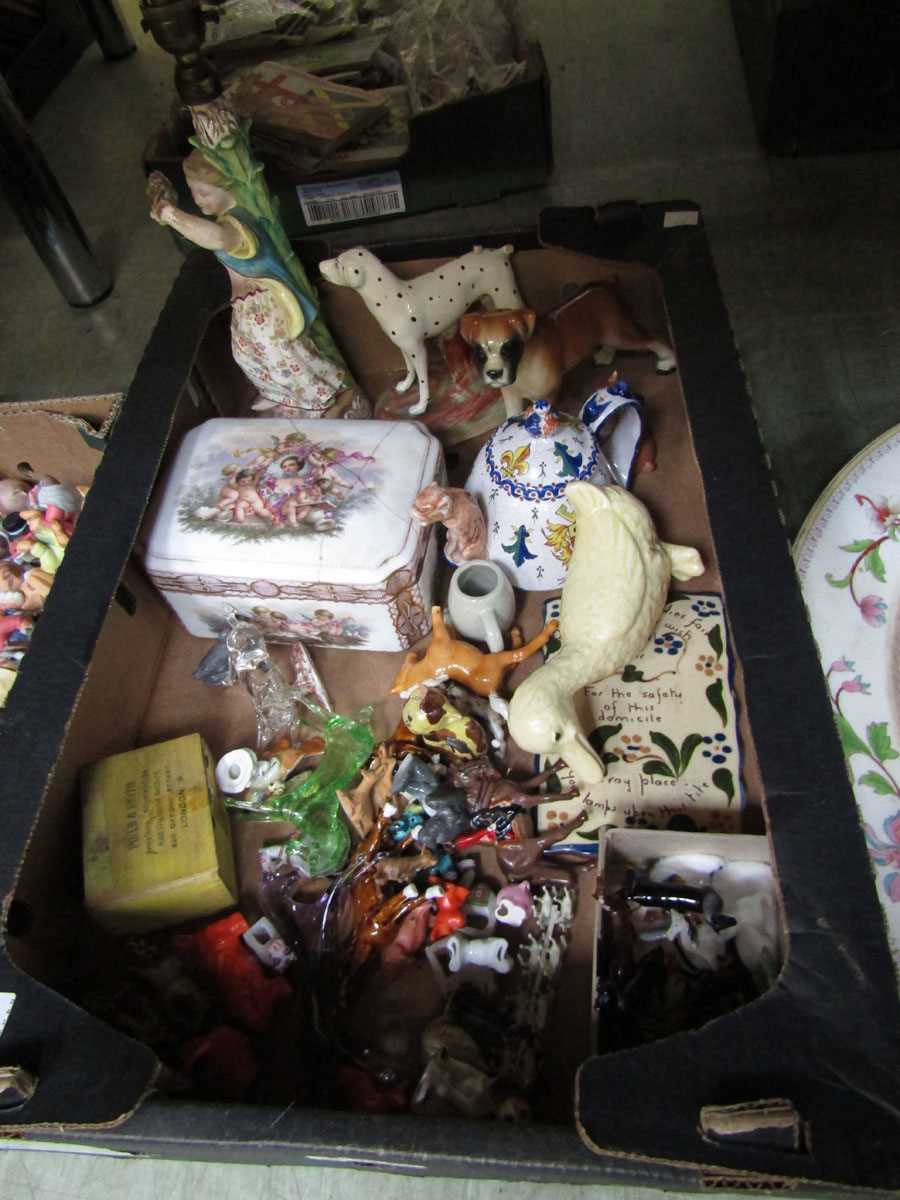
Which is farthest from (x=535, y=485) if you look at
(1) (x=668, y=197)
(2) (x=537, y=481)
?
(1) (x=668, y=197)

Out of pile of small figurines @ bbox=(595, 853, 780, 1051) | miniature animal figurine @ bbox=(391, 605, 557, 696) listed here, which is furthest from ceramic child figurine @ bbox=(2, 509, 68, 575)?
pile of small figurines @ bbox=(595, 853, 780, 1051)

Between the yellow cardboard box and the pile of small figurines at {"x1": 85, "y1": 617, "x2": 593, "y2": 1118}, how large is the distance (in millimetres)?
27

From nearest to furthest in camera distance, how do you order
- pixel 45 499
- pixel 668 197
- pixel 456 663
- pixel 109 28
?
1. pixel 456 663
2. pixel 45 499
3. pixel 668 197
4. pixel 109 28

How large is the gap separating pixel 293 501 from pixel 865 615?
0.55 meters

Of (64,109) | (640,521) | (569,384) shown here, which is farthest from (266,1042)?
(64,109)

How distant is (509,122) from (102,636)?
0.95 metres

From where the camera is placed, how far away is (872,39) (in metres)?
1.21

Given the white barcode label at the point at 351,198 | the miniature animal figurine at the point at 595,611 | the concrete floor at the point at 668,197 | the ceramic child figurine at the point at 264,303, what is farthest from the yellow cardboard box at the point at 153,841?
the white barcode label at the point at 351,198

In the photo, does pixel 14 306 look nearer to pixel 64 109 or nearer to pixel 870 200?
pixel 64 109

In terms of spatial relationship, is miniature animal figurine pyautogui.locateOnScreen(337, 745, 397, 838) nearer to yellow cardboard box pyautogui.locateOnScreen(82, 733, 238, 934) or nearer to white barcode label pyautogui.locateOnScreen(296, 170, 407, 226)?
yellow cardboard box pyautogui.locateOnScreen(82, 733, 238, 934)

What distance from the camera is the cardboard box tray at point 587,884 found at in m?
0.48

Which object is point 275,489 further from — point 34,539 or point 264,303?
point 34,539

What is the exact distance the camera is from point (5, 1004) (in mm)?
548

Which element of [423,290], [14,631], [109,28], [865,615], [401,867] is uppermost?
[109,28]
